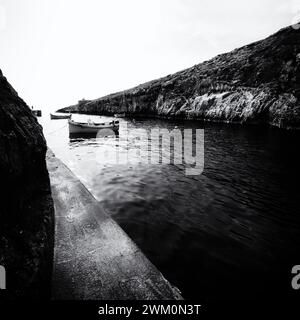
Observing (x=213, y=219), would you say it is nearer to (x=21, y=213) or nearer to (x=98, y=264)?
(x=98, y=264)

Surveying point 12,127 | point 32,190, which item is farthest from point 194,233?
point 12,127

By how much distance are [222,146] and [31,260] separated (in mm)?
23234

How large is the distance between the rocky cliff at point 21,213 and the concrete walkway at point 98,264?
2.03 feet

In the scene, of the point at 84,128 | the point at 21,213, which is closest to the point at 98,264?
the point at 21,213

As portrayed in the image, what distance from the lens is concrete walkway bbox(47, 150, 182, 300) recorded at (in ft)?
14.5

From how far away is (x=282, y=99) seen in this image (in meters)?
39.5

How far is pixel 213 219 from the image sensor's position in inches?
344

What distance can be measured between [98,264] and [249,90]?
2148 inches

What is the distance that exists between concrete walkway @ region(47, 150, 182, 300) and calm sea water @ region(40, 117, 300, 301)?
96cm

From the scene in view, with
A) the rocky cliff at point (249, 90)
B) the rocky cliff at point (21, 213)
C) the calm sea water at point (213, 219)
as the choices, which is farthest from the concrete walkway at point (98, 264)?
the rocky cliff at point (249, 90)

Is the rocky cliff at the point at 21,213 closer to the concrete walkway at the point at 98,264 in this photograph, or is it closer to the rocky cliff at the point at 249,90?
the concrete walkway at the point at 98,264

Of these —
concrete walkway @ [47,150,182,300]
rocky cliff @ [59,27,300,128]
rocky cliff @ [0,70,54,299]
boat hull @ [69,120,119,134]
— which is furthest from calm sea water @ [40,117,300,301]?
rocky cliff @ [59,27,300,128]

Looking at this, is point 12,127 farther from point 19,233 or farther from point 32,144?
point 19,233

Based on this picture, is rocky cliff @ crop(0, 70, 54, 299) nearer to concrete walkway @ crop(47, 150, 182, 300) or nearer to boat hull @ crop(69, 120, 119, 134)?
concrete walkway @ crop(47, 150, 182, 300)
